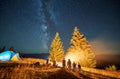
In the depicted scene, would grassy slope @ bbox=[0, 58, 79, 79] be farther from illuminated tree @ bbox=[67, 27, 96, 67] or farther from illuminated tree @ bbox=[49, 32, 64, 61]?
illuminated tree @ bbox=[49, 32, 64, 61]

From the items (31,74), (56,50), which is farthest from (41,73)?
(56,50)

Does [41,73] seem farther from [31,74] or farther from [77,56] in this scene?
[77,56]

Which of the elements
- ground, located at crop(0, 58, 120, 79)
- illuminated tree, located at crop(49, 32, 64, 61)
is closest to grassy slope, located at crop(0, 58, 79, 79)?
ground, located at crop(0, 58, 120, 79)

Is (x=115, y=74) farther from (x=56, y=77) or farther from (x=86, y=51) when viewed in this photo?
(x=86, y=51)

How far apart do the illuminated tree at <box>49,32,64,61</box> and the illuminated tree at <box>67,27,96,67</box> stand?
6.10 m

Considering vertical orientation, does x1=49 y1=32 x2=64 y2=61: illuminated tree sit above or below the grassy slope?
above

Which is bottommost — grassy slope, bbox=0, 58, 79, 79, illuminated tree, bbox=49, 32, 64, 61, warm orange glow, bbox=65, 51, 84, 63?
grassy slope, bbox=0, 58, 79, 79

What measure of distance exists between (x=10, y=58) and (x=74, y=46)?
50.9 feet

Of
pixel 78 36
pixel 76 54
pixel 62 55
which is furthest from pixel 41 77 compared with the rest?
pixel 62 55

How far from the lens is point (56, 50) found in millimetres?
45125

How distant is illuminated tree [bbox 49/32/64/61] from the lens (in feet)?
146

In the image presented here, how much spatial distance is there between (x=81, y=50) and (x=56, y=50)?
9.76 meters

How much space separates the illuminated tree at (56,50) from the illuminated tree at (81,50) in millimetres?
6096

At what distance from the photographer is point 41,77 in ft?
39.9
